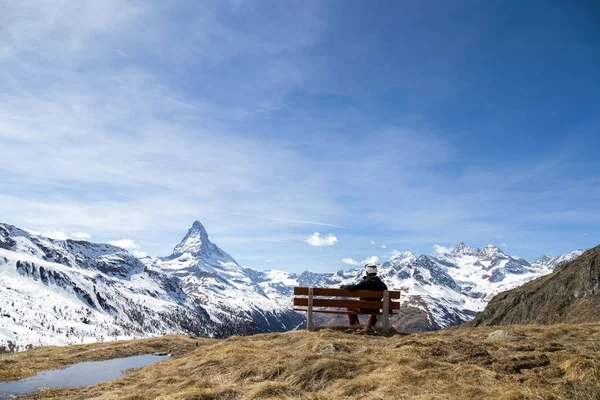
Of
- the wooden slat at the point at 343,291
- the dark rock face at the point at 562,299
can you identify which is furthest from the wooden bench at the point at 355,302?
the dark rock face at the point at 562,299

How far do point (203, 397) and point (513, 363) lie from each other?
7377mm

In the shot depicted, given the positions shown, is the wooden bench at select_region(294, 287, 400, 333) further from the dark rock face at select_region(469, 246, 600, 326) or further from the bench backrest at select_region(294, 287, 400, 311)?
the dark rock face at select_region(469, 246, 600, 326)

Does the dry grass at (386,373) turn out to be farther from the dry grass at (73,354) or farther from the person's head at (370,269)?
the dry grass at (73,354)

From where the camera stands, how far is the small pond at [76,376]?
41.2ft

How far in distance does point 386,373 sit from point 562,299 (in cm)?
5418

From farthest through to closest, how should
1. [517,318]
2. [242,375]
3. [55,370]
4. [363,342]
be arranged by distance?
[517,318]
[55,370]
[363,342]
[242,375]

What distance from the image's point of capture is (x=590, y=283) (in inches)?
1804

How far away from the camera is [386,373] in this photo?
30.1ft

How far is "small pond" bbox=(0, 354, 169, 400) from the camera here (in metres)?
12.5

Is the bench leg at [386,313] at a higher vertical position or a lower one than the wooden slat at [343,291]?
lower

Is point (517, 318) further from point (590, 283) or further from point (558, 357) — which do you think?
point (558, 357)

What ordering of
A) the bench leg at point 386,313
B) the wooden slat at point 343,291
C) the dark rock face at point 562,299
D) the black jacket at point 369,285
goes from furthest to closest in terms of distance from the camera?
the dark rock face at point 562,299 < the black jacket at point 369,285 < the bench leg at point 386,313 < the wooden slat at point 343,291

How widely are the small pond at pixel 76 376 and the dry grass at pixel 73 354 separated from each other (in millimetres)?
812

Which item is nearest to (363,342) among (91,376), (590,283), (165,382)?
(165,382)
